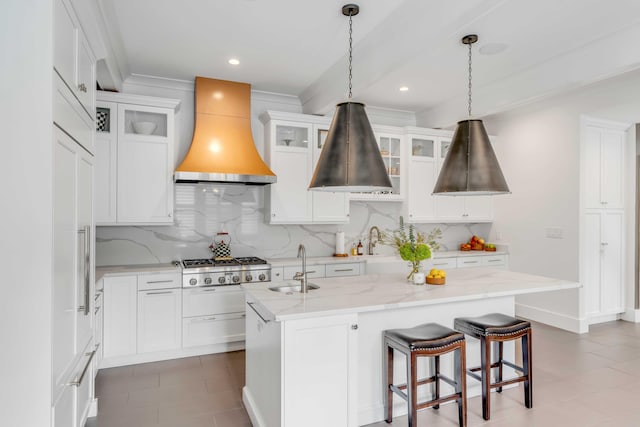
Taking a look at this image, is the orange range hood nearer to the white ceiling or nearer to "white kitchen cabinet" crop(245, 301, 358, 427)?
the white ceiling

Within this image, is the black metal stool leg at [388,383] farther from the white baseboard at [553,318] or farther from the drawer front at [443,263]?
the white baseboard at [553,318]

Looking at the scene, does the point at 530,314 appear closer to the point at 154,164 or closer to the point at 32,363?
the point at 154,164

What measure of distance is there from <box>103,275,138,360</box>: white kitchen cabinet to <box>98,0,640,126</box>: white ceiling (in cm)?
212

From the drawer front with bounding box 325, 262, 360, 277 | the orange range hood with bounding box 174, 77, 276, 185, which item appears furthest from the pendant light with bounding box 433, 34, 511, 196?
the orange range hood with bounding box 174, 77, 276, 185

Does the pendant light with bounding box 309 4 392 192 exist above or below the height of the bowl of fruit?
above

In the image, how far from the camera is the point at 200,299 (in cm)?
400

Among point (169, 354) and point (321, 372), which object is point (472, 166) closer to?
point (321, 372)

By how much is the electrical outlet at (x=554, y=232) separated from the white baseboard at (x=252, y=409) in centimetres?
433

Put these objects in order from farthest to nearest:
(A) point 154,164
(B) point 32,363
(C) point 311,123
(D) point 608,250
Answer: (D) point 608,250 → (C) point 311,123 → (A) point 154,164 → (B) point 32,363

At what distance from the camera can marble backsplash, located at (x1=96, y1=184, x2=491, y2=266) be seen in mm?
4242

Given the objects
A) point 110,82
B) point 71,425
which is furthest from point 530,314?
point 110,82

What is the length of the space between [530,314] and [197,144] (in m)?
4.89

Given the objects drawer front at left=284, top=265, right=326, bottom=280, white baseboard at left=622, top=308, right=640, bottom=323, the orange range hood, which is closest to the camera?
the orange range hood

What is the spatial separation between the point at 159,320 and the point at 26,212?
2607 mm
